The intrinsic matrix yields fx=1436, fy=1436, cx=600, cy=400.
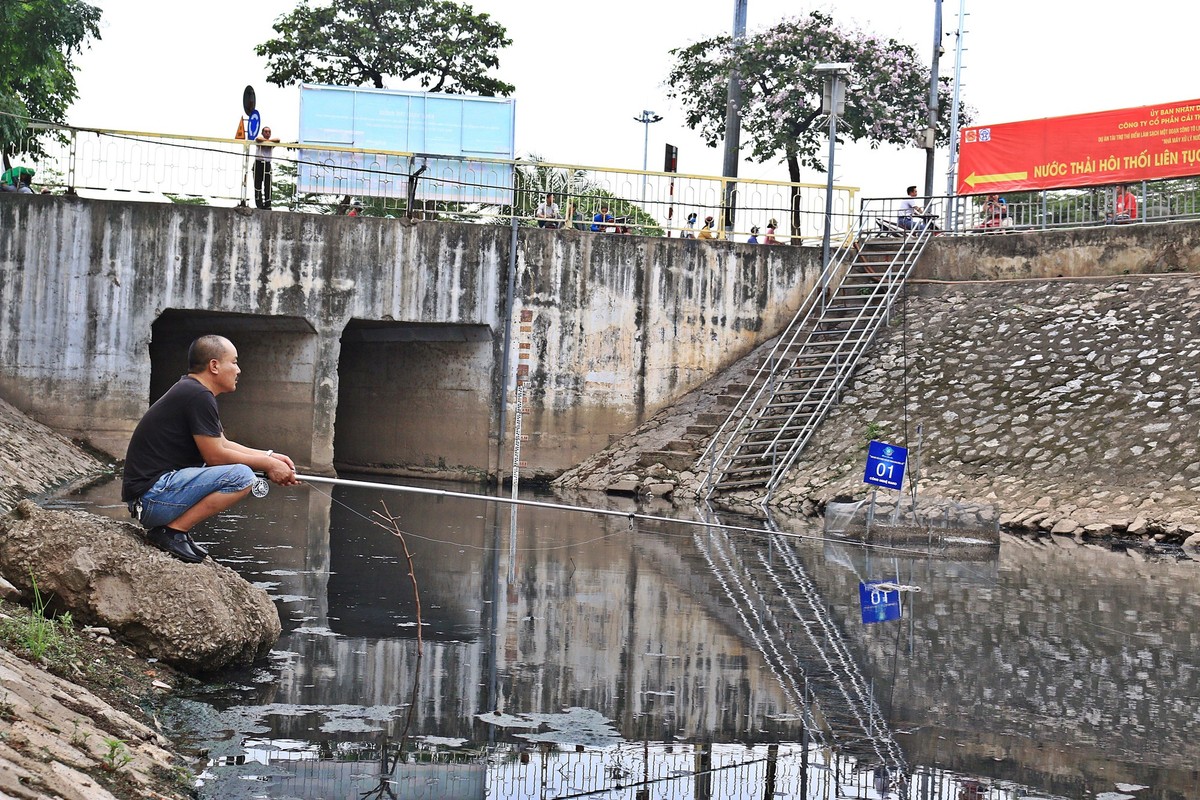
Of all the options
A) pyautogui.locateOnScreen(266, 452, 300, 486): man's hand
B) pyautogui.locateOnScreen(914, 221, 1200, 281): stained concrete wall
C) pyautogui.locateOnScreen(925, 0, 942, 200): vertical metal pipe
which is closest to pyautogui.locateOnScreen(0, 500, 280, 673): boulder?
pyautogui.locateOnScreen(266, 452, 300, 486): man's hand

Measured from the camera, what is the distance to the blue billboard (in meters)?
26.8

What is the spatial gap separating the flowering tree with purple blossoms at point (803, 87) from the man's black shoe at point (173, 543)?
96.3ft

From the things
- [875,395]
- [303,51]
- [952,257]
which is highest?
[303,51]

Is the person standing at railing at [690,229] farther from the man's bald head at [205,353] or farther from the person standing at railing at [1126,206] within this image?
the man's bald head at [205,353]

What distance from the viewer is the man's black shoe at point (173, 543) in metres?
8.23

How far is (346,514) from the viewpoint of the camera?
18.4 meters

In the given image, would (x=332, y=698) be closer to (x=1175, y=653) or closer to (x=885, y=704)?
(x=885, y=704)

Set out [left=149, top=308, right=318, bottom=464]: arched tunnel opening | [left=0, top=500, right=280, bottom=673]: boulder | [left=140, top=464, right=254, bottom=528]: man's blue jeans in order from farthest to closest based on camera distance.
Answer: [left=149, top=308, right=318, bottom=464]: arched tunnel opening, [left=140, top=464, right=254, bottom=528]: man's blue jeans, [left=0, top=500, right=280, bottom=673]: boulder

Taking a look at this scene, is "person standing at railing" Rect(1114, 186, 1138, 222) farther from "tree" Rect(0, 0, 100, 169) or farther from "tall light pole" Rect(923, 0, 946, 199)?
"tree" Rect(0, 0, 100, 169)

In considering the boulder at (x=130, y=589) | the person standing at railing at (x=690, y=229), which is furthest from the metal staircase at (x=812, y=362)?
the boulder at (x=130, y=589)

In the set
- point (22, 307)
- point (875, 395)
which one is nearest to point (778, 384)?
point (875, 395)

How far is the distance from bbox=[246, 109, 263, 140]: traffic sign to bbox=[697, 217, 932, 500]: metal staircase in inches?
400

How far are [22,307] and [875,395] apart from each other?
14770 millimetres

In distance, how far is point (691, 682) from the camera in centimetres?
827
